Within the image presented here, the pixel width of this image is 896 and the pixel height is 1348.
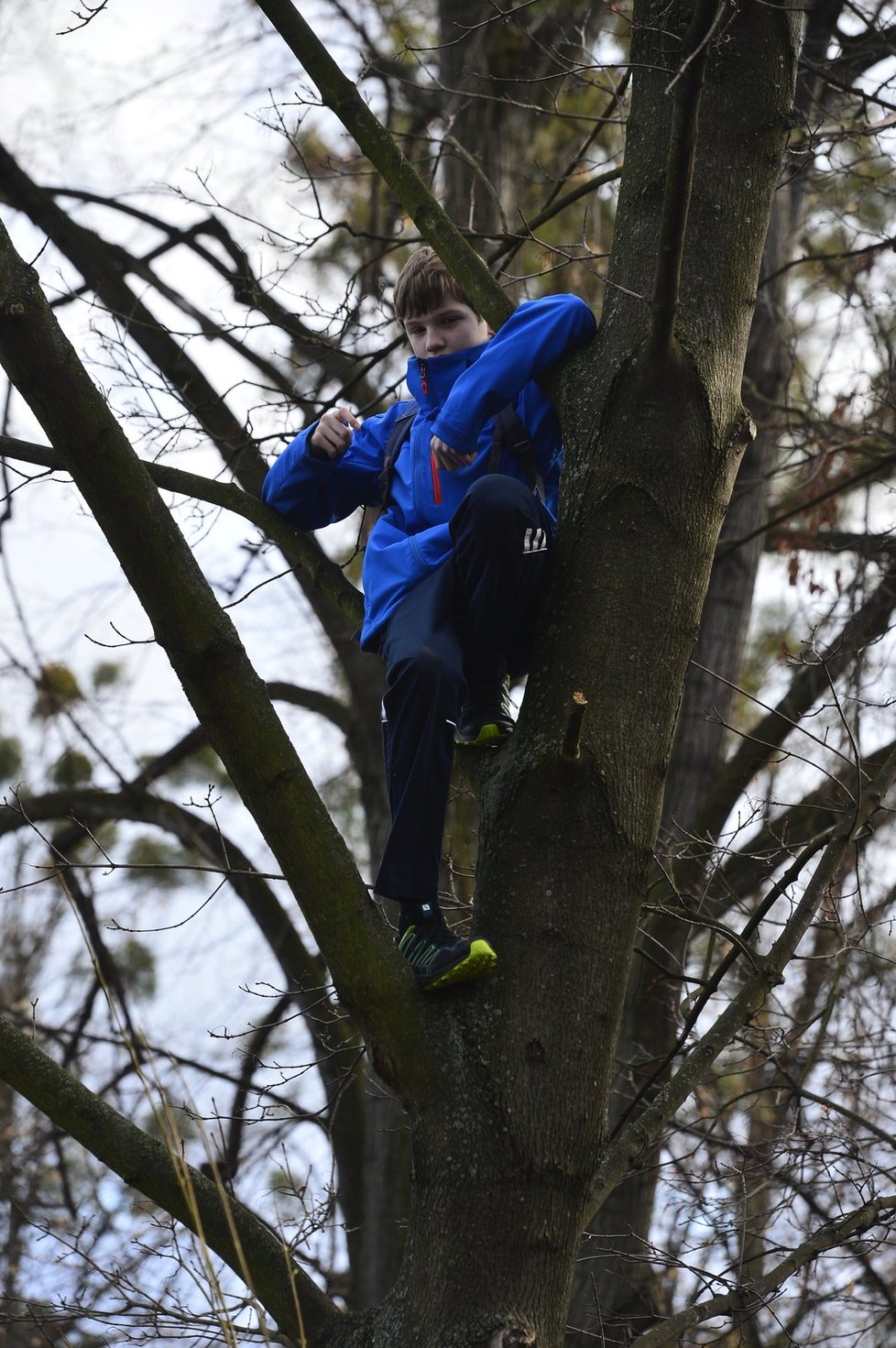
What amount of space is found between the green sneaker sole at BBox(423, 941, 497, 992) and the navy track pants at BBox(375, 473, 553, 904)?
0.23 m

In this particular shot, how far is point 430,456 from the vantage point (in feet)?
8.98

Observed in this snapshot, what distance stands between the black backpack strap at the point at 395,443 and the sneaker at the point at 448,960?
3.60 ft

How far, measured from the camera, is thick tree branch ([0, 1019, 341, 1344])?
6.72ft

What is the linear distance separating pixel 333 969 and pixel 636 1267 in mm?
3231

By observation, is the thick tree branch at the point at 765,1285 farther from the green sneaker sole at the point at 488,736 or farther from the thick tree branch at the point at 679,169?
the thick tree branch at the point at 679,169

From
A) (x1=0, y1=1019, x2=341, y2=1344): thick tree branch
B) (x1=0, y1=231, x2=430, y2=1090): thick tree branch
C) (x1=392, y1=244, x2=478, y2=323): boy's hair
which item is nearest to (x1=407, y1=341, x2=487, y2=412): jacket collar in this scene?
(x1=392, y1=244, x2=478, y2=323): boy's hair

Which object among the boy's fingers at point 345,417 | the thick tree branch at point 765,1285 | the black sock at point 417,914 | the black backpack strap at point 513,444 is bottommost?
the thick tree branch at point 765,1285

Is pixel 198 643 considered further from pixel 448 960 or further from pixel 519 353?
pixel 519 353

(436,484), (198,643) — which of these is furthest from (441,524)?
(198,643)

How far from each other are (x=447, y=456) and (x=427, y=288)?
1.58 ft

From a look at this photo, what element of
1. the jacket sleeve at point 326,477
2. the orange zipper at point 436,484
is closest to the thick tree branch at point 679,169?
the orange zipper at point 436,484

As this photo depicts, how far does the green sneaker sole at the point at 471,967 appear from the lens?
206 cm

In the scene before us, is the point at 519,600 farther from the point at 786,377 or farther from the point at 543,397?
the point at 786,377

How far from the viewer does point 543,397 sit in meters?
2.65
